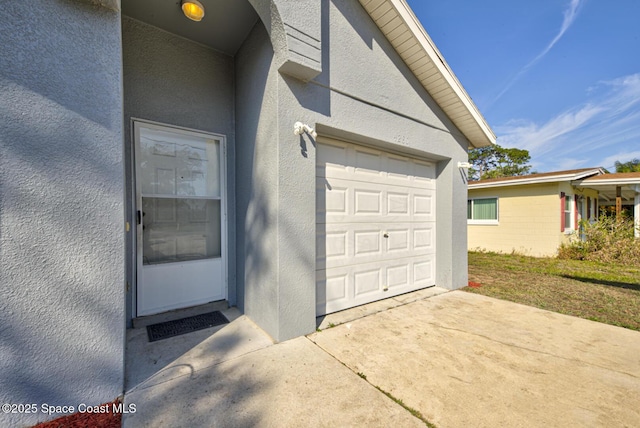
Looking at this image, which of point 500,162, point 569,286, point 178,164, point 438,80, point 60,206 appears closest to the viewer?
point 60,206

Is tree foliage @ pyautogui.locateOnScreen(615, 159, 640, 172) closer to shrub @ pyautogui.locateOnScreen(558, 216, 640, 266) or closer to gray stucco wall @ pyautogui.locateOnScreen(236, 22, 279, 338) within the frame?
shrub @ pyautogui.locateOnScreen(558, 216, 640, 266)

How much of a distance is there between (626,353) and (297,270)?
353 centimetres

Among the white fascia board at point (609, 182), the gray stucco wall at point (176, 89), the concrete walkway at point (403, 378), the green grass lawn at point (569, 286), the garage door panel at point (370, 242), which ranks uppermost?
the gray stucco wall at point (176, 89)

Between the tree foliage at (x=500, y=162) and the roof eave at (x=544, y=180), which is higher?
the tree foliage at (x=500, y=162)

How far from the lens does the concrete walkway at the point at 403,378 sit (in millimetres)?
1715

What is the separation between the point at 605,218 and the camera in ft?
27.3

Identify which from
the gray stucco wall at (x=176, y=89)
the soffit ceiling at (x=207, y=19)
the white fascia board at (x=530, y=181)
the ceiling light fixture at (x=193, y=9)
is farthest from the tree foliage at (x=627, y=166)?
the ceiling light fixture at (x=193, y=9)

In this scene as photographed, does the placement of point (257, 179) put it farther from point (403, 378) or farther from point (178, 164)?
point (403, 378)

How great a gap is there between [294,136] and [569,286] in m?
6.28

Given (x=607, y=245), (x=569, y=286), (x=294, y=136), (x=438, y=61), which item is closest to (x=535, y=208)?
(x=607, y=245)

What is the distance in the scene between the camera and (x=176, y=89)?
326cm

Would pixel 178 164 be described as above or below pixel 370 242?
above

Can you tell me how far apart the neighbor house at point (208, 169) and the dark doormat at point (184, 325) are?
313 millimetres

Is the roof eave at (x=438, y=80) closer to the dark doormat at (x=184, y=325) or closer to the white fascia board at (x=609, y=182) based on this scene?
the dark doormat at (x=184, y=325)
